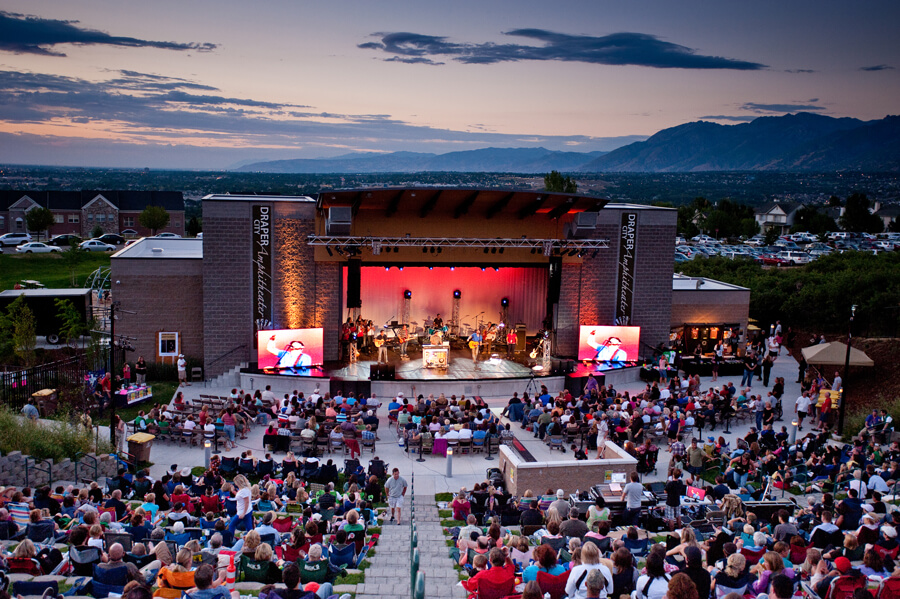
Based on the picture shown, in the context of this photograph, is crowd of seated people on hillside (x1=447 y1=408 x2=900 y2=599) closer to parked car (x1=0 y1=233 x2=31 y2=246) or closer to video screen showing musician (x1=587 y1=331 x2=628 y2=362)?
video screen showing musician (x1=587 y1=331 x2=628 y2=362)

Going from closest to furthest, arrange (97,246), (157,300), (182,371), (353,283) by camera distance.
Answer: (182,371) → (157,300) → (353,283) → (97,246)

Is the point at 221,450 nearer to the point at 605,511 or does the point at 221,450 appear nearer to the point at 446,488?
the point at 446,488

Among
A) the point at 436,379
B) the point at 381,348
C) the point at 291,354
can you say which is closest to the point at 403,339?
the point at 381,348

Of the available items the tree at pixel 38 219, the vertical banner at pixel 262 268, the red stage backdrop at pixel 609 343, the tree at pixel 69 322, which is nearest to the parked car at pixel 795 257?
the red stage backdrop at pixel 609 343

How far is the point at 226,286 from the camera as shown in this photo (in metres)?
22.0

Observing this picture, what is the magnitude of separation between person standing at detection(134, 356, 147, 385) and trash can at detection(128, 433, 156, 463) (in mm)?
7113

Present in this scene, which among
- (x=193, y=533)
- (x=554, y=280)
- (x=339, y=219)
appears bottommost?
(x=193, y=533)

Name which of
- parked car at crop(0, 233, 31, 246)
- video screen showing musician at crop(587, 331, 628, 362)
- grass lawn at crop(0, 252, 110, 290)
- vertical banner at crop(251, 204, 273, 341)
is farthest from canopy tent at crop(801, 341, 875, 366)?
parked car at crop(0, 233, 31, 246)

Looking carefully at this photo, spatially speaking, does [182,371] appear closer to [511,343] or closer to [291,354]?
[291,354]

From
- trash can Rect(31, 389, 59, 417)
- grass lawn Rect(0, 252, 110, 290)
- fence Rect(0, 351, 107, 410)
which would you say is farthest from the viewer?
grass lawn Rect(0, 252, 110, 290)

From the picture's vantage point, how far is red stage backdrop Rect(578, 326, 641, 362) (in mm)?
24047

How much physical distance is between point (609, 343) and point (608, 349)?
0.71ft

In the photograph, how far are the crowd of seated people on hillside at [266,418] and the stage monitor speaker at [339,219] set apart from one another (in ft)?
19.4

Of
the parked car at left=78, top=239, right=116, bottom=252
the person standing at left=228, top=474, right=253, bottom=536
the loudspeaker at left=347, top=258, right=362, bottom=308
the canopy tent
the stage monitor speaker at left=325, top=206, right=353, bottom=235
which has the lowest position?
the person standing at left=228, top=474, right=253, bottom=536
